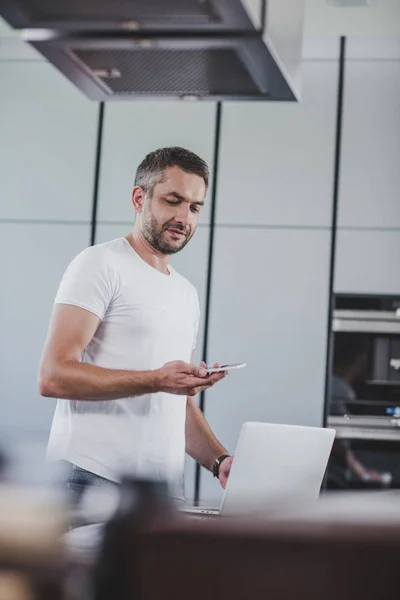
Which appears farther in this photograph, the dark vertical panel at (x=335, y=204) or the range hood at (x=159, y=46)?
the dark vertical panel at (x=335, y=204)

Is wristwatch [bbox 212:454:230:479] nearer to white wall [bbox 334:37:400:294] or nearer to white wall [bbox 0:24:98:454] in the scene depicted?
white wall [bbox 334:37:400:294]

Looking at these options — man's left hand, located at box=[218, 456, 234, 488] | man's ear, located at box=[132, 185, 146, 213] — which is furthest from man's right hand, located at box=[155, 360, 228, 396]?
man's ear, located at box=[132, 185, 146, 213]

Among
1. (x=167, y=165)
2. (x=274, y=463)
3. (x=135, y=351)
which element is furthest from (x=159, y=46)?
(x=274, y=463)

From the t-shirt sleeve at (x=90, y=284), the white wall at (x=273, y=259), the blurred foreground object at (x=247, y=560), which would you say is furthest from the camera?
the white wall at (x=273, y=259)

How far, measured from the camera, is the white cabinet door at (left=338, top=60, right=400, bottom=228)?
415 centimetres

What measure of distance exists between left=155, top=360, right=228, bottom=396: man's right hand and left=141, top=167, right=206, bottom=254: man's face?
1.29ft

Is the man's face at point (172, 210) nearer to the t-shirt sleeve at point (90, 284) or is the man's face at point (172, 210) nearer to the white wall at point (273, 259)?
the t-shirt sleeve at point (90, 284)

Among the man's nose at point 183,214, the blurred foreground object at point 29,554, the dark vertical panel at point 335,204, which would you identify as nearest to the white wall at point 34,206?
the dark vertical panel at point 335,204

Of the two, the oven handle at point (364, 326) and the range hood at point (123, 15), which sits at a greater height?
the range hood at point (123, 15)

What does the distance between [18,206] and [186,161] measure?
2.19m

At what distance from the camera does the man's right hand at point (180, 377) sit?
6.47 ft

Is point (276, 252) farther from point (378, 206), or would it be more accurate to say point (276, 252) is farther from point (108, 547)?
point (108, 547)

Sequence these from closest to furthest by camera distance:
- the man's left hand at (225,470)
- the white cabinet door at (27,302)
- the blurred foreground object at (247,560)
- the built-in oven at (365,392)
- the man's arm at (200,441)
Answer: the blurred foreground object at (247,560) → the man's left hand at (225,470) → the man's arm at (200,441) → the built-in oven at (365,392) → the white cabinet door at (27,302)

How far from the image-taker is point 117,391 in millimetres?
2010
